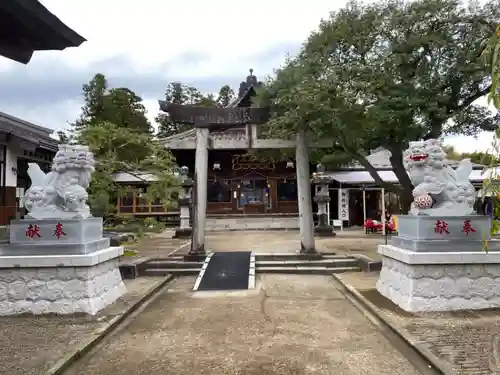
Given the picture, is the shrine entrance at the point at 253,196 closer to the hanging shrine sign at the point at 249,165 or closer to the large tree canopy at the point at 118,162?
the hanging shrine sign at the point at 249,165

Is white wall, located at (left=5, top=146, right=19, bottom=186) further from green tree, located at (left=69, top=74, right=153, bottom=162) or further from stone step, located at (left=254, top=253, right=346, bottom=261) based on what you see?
green tree, located at (left=69, top=74, right=153, bottom=162)

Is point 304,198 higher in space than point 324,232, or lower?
higher

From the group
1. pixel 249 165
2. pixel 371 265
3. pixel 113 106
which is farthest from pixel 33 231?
pixel 113 106

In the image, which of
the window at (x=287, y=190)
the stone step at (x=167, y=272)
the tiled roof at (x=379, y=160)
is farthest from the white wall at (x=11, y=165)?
the tiled roof at (x=379, y=160)

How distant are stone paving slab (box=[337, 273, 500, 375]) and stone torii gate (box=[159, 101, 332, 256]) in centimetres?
469

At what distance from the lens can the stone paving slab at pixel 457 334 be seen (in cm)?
437

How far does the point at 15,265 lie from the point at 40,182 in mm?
1555

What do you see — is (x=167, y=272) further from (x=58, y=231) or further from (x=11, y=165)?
(x=11, y=165)

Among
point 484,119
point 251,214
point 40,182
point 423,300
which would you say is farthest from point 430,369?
point 251,214

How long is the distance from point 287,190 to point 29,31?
22925mm

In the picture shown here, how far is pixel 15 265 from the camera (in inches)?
256

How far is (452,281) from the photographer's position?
21.4 feet

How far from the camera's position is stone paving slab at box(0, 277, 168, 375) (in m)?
4.54

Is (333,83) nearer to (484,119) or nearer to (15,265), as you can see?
(484,119)
